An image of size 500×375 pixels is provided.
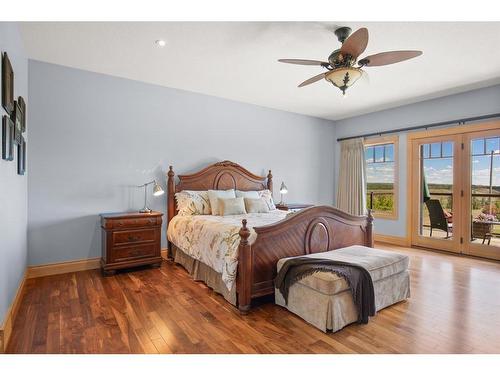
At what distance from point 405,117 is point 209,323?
4884 mm

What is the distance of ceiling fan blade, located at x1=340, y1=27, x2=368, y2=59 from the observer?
214 cm

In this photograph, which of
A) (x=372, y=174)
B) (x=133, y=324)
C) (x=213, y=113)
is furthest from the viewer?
(x=372, y=174)

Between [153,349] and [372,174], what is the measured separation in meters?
5.24

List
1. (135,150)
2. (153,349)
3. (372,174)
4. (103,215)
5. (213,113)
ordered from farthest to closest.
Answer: (372,174), (213,113), (135,150), (103,215), (153,349)

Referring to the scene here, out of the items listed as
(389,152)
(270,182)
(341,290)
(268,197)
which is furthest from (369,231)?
(389,152)

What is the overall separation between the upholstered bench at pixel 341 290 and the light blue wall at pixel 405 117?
2942 millimetres

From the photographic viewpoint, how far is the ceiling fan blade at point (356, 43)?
84.4 inches

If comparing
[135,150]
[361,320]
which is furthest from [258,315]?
[135,150]

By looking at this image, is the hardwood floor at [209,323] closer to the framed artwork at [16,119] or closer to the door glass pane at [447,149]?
the framed artwork at [16,119]

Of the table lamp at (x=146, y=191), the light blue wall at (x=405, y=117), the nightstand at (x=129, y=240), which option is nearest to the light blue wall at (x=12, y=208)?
the nightstand at (x=129, y=240)

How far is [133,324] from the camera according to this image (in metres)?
2.29

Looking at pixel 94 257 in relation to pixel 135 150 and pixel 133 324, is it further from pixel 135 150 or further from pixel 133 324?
pixel 133 324

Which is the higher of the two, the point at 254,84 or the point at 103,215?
the point at 254,84

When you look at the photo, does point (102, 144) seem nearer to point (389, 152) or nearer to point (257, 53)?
point (257, 53)
